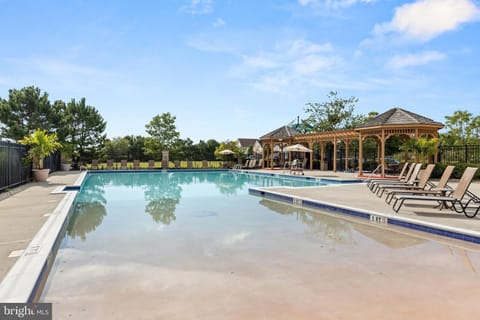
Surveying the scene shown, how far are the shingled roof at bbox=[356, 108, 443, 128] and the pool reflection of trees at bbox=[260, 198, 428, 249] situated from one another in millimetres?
10684

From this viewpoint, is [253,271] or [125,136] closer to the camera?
[253,271]

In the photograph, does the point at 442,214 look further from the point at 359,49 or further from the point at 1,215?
the point at 359,49

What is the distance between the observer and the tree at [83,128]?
84.5 ft

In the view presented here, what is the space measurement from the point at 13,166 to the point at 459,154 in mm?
19210

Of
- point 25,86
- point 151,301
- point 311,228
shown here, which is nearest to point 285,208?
point 311,228

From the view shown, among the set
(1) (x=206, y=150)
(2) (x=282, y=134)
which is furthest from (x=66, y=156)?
(2) (x=282, y=134)

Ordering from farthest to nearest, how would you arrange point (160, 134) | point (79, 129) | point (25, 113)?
point (160, 134) < point (79, 129) < point (25, 113)

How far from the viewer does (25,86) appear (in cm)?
2381

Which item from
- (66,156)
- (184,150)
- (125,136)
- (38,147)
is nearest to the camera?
(38,147)

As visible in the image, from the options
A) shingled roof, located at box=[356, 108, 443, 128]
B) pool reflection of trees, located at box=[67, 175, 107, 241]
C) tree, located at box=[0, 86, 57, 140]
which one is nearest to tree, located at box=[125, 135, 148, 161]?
tree, located at box=[0, 86, 57, 140]

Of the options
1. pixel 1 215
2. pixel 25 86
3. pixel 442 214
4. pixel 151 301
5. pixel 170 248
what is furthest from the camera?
pixel 25 86

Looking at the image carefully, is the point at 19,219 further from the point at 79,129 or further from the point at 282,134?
the point at 79,129

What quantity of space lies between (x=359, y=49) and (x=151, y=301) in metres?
17.6

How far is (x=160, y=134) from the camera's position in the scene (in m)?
28.8
